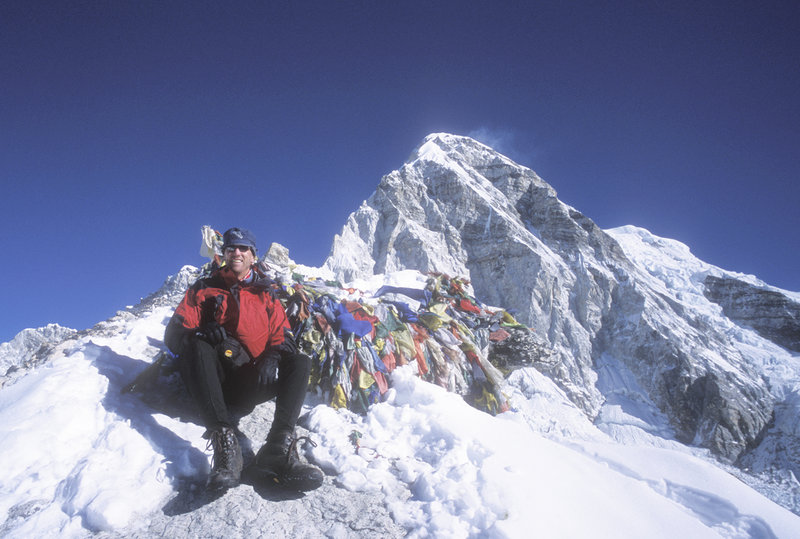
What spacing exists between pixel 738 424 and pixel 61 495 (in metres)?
36.4

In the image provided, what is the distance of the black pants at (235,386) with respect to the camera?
1713 millimetres

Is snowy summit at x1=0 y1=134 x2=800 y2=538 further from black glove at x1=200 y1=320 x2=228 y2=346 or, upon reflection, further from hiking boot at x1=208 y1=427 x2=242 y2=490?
black glove at x1=200 y1=320 x2=228 y2=346

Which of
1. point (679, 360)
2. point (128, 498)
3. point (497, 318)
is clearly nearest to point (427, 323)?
point (497, 318)

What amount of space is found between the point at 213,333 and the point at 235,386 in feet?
1.26

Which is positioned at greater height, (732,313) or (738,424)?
(732,313)

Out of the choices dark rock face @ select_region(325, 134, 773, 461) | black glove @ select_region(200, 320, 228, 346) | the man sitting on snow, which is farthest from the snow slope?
dark rock face @ select_region(325, 134, 773, 461)

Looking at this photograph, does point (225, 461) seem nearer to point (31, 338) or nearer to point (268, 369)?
point (268, 369)

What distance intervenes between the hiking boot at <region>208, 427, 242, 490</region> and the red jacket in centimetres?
54

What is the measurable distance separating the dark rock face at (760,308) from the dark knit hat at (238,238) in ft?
168

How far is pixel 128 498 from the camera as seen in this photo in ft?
4.64

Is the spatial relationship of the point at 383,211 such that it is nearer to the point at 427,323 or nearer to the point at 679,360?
the point at 679,360

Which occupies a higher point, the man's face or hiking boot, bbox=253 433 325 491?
the man's face

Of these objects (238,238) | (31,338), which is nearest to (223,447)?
(238,238)

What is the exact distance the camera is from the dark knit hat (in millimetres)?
2396
